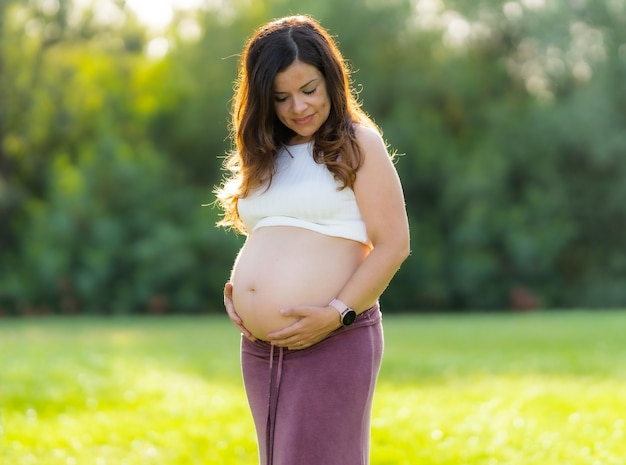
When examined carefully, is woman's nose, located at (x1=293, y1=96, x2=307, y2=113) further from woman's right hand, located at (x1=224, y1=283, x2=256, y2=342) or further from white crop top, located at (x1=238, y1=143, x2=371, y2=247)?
woman's right hand, located at (x1=224, y1=283, x2=256, y2=342)

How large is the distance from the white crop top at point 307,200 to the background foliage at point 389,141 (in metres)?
19.8

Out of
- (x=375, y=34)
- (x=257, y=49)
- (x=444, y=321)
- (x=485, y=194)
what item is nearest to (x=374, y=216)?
(x=257, y=49)

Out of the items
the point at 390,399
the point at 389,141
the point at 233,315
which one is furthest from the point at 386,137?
the point at 233,315

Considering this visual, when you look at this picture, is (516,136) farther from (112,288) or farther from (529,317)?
(112,288)

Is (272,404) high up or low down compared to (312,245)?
down

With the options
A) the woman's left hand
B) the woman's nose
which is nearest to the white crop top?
the woman's nose

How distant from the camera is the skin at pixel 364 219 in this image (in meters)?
2.88

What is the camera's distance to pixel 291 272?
3.00 metres

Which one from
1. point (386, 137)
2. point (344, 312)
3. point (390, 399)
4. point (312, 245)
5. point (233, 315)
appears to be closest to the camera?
point (344, 312)

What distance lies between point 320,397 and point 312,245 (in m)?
0.46

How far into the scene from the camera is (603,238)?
972 inches

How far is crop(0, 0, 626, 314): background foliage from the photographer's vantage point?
2314cm

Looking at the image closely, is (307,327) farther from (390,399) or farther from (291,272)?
(390,399)

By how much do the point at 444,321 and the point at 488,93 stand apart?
8.60 m
